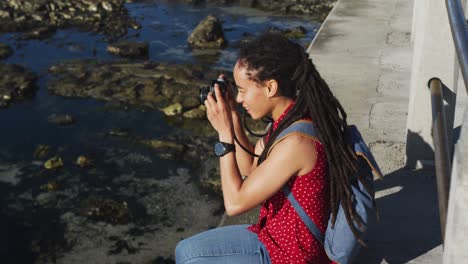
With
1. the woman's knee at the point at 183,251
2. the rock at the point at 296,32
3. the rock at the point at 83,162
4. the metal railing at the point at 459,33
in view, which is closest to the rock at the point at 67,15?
the rock at the point at 296,32

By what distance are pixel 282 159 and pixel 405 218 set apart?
1564mm

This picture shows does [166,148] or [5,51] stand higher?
[166,148]

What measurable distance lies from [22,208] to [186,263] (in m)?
6.33

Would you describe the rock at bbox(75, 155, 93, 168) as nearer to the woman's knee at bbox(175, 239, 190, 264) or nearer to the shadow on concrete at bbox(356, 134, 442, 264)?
the shadow on concrete at bbox(356, 134, 442, 264)

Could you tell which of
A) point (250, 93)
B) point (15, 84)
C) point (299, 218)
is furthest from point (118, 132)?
point (299, 218)

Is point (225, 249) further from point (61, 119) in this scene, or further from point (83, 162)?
point (61, 119)

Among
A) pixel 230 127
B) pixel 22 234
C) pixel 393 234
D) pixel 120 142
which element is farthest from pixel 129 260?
pixel 230 127

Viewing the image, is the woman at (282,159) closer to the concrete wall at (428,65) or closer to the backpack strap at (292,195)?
the backpack strap at (292,195)

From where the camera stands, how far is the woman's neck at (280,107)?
266 cm

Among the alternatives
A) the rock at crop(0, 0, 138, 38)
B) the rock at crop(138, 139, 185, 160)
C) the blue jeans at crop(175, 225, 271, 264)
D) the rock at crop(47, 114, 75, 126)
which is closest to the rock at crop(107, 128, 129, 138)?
the rock at crop(138, 139, 185, 160)

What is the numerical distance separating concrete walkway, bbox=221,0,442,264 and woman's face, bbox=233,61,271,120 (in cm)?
111

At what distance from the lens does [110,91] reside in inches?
482

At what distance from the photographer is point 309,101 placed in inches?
101

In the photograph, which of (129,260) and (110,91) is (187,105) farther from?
(129,260)
